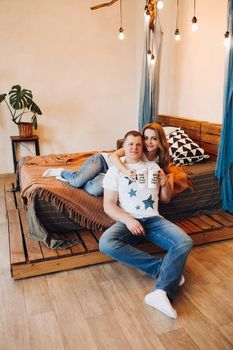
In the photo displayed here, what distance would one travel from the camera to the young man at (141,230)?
186 centimetres

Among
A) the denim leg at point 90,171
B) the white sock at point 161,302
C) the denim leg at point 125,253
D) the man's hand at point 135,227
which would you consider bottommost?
the white sock at point 161,302

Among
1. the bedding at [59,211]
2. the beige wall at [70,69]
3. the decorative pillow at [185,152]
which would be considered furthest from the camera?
the beige wall at [70,69]

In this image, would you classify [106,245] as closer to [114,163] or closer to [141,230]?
[141,230]

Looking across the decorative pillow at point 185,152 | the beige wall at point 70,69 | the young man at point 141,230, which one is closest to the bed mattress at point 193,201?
the decorative pillow at point 185,152

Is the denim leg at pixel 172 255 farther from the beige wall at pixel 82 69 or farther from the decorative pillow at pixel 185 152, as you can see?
the beige wall at pixel 82 69

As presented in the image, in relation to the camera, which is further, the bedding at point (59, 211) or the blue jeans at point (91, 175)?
the blue jeans at point (91, 175)

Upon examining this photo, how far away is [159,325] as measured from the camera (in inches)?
Answer: 66.8

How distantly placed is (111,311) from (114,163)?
3.10ft

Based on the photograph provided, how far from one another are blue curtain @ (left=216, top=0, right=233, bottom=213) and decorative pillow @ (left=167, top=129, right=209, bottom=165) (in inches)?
15.4

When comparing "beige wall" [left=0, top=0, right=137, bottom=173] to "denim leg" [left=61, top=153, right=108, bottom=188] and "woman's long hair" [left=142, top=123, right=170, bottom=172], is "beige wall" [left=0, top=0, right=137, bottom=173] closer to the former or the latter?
"denim leg" [left=61, top=153, right=108, bottom=188]

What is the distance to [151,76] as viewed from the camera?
378 centimetres

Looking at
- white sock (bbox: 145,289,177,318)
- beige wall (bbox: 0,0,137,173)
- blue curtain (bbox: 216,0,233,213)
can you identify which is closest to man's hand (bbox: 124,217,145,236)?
white sock (bbox: 145,289,177,318)

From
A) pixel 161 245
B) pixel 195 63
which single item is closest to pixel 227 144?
pixel 161 245

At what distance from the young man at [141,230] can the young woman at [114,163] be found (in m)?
0.07
